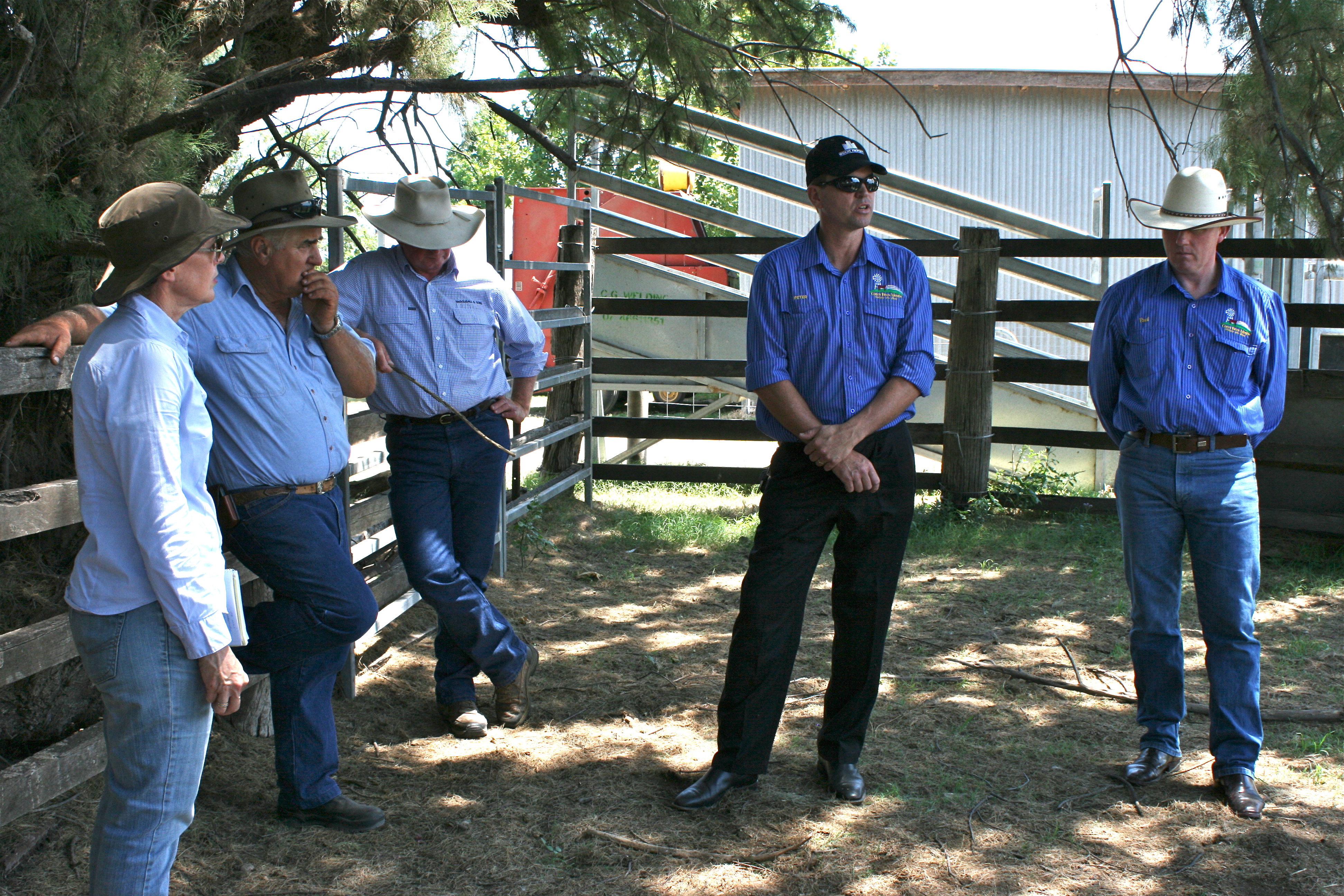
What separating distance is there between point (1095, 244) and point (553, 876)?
5.97 meters

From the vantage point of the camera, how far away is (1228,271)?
11.8ft

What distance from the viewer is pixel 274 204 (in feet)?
10.2

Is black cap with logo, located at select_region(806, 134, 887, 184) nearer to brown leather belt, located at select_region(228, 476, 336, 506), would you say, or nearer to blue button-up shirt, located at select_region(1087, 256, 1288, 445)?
blue button-up shirt, located at select_region(1087, 256, 1288, 445)

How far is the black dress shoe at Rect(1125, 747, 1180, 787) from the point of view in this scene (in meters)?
3.61

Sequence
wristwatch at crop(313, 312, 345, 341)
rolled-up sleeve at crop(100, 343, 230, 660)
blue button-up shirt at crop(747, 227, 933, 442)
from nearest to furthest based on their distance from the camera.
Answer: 1. rolled-up sleeve at crop(100, 343, 230, 660)
2. wristwatch at crop(313, 312, 345, 341)
3. blue button-up shirt at crop(747, 227, 933, 442)

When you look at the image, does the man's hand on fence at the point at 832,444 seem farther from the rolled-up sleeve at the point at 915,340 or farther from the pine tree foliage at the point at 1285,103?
the pine tree foliage at the point at 1285,103

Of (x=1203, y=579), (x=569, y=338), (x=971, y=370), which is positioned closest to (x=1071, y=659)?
(x=1203, y=579)

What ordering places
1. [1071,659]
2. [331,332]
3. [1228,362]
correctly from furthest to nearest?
[1071,659] < [1228,362] < [331,332]

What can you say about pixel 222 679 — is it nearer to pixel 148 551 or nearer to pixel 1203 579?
pixel 148 551

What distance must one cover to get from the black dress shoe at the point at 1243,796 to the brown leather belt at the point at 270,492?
286 centimetres

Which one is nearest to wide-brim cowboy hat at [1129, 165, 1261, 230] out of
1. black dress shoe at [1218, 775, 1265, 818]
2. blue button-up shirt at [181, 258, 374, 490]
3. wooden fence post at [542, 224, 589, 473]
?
black dress shoe at [1218, 775, 1265, 818]

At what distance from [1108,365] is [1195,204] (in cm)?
57

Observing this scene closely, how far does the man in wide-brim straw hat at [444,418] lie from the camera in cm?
392

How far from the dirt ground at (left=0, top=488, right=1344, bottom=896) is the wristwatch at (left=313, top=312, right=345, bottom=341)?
1444mm
